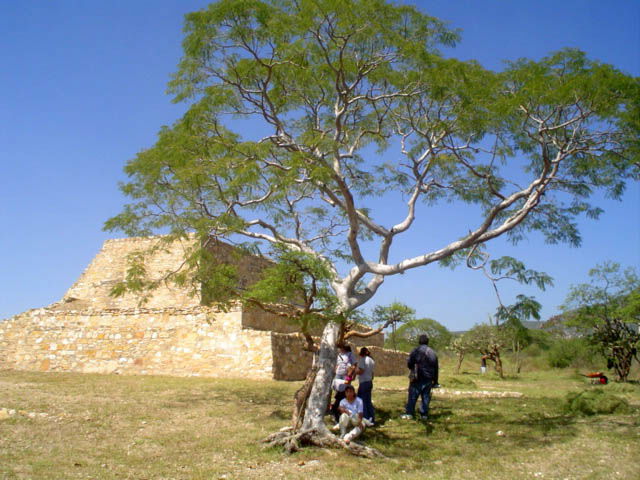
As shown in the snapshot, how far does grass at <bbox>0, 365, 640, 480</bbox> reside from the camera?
18.9 feet

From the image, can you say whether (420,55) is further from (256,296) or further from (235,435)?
(235,435)

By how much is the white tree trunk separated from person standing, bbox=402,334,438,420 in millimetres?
1837

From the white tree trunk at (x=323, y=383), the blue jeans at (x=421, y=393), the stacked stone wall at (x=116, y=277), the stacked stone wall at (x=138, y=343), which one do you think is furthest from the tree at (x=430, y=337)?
the white tree trunk at (x=323, y=383)

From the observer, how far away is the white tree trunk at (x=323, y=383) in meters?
7.13

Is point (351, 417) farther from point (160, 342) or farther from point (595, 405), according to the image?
point (160, 342)

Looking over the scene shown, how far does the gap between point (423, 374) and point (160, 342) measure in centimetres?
934

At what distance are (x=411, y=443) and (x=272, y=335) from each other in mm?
7187

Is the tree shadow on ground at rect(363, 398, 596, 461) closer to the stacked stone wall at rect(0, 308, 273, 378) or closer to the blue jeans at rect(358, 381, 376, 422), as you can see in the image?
the blue jeans at rect(358, 381, 376, 422)

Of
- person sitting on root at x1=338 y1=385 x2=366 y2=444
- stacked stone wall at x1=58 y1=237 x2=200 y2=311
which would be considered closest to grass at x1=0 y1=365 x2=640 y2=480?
person sitting on root at x1=338 y1=385 x2=366 y2=444

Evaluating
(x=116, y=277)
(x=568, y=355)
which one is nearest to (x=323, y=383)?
(x=116, y=277)

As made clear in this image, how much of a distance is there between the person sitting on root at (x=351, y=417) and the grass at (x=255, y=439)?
456mm

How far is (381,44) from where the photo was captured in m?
9.29

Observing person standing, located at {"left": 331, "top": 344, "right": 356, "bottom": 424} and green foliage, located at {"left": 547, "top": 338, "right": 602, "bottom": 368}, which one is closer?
person standing, located at {"left": 331, "top": 344, "right": 356, "bottom": 424}

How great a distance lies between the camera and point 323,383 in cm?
755
